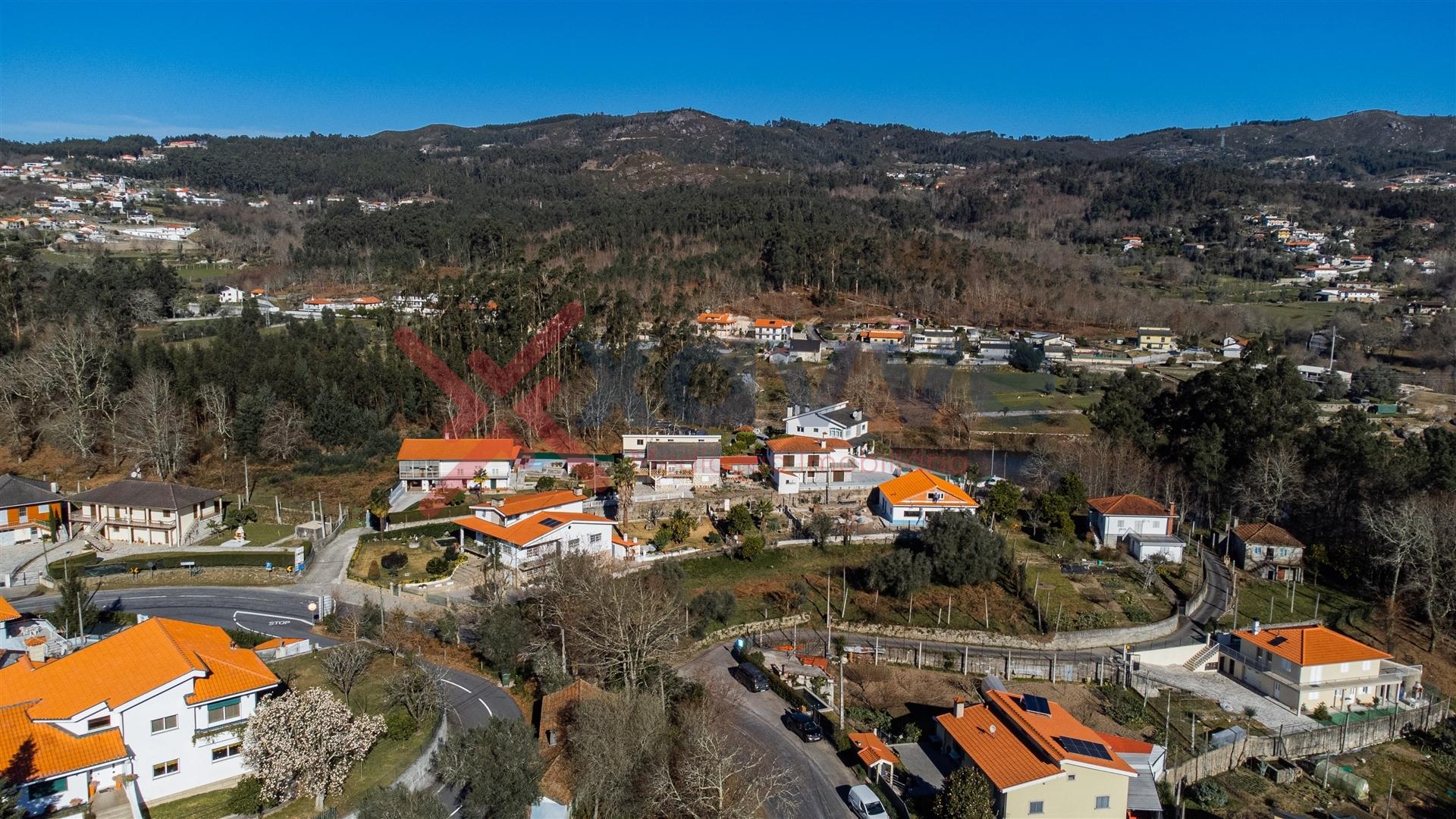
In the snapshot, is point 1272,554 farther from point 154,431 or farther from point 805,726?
point 154,431

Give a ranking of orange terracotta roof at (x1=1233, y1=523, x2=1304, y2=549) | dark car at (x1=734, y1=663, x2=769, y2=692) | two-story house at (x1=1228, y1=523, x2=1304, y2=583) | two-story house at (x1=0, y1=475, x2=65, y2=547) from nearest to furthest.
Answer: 1. dark car at (x1=734, y1=663, x2=769, y2=692)
2. two-story house at (x1=0, y1=475, x2=65, y2=547)
3. two-story house at (x1=1228, y1=523, x2=1304, y2=583)
4. orange terracotta roof at (x1=1233, y1=523, x2=1304, y2=549)

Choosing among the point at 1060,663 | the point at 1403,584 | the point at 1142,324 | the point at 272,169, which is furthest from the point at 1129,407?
the point at 272,169

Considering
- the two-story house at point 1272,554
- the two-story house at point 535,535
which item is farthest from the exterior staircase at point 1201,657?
the two-story house at point 535,535

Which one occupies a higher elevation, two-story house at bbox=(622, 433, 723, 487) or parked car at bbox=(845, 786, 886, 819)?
two-story house at bbox=(622, 433, 723, 487)

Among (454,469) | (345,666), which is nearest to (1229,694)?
(345,666)

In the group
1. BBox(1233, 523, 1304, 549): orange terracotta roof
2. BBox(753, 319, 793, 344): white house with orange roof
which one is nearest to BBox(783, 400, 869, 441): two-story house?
BBox(1233, 523, 1304, 549): orange terracotta roof

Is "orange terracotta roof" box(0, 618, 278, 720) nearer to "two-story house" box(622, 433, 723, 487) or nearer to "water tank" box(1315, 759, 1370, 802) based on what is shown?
"two-story house" box(622, 433, 723, 487)

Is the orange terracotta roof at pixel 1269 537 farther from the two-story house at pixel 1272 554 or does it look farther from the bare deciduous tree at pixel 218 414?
the bare deciduous tree at pixel 218 414
